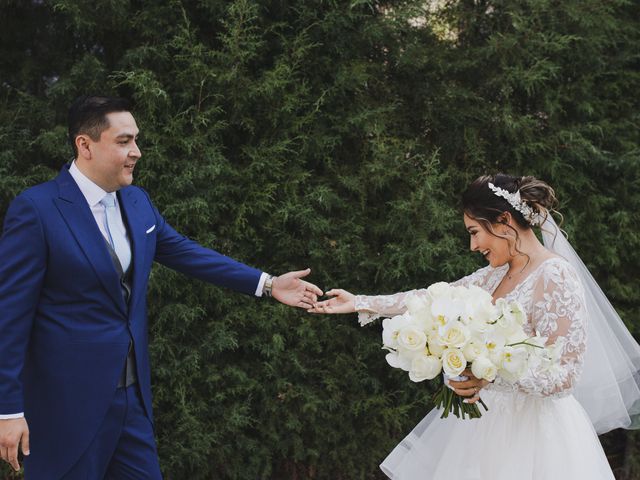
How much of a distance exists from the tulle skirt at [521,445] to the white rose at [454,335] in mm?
694

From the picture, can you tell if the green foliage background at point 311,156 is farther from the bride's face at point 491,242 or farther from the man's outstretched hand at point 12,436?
the man's outstretched hand at point 12,436

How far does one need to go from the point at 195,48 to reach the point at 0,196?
4.78 ft

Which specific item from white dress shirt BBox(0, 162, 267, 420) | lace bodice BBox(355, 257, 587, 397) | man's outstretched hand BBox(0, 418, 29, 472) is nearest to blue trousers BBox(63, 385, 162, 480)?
man's outstretched hand BBox(0, 418, 29, 472)

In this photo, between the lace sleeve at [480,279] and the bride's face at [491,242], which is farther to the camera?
the lace sleeve at [480,279]

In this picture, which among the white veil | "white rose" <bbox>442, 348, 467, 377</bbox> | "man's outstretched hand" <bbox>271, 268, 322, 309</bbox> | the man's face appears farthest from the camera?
"man's outstretched hand" <bbox>271, 268, 322, 309</bbox>

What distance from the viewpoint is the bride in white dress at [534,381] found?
2613 mm

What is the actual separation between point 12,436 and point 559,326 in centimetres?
212

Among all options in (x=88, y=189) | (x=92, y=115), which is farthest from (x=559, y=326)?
(x=92, y=115)

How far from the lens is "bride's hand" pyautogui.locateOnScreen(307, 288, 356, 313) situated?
3.41 metres

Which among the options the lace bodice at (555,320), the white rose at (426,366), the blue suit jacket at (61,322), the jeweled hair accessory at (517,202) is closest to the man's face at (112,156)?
the blue suit jacket at (61,322)

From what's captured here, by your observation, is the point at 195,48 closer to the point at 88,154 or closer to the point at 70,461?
the point at 88,154

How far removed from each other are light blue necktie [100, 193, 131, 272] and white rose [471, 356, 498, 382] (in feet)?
4.90

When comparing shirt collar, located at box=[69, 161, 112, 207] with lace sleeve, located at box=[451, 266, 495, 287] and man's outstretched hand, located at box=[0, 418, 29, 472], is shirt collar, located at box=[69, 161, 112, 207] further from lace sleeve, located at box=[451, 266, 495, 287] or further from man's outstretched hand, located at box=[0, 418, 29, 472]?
lace sleeve, located at box=[451, 266, 495, 287]

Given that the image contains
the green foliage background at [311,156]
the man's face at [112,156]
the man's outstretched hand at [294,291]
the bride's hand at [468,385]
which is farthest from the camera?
the green foliage background at [311,156]
